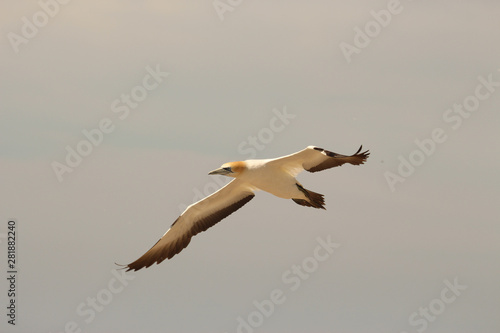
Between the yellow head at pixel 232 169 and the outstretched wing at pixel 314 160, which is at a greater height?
the yellow head at pixel 232 169

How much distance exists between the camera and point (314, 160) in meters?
20.0

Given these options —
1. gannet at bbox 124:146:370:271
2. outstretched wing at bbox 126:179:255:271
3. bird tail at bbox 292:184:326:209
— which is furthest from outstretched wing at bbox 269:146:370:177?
outstretched wing at bbox 126:179:255:271

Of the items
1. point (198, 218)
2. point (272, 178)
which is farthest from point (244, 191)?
point (272, 178)

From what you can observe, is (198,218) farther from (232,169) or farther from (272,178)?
(272,178)

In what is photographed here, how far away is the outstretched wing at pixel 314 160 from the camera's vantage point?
1930cm

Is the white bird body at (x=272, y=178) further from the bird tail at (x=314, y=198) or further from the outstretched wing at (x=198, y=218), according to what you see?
the outstretched wing at (x=198, y=218)

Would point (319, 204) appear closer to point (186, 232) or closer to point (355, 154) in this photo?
point (355, 154)

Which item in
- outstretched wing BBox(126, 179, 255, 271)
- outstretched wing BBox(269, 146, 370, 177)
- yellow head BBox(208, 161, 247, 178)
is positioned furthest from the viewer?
outstretched wing BBox(126, 179, 255, 271)

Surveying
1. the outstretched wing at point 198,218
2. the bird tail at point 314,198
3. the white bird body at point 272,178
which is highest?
the outstretched wing at point 198,218

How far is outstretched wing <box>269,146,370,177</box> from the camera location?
19.3 m

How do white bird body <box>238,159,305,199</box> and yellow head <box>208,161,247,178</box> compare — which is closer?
white bird body <box>238,159,305,199</box>

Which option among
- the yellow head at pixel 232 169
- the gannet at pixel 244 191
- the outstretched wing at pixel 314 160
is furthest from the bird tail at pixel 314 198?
the yellow head at pixel 232 169

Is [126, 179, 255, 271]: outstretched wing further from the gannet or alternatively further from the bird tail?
the bird tail

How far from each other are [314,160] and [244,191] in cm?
219
